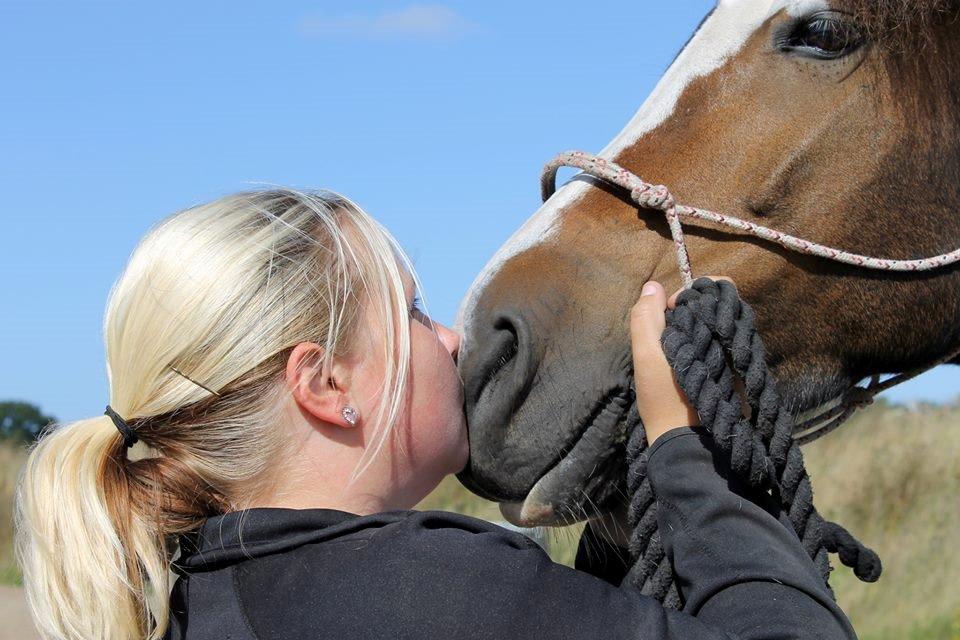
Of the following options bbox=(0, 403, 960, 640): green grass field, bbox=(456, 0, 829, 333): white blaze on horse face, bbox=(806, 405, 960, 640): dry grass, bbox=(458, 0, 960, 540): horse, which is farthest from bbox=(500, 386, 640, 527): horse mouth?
bbox=(806, 405, 960, 640): dry grass

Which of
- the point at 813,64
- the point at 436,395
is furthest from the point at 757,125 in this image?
the point at 436,395

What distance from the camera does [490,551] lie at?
1.25m

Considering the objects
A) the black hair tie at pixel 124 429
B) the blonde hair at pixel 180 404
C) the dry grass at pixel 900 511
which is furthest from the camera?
the dry grass at pixel 900 511

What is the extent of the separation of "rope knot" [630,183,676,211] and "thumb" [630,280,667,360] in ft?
0.90

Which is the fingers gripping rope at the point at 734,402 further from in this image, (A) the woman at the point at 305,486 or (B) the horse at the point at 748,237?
(B) the horse at the point at 748,237

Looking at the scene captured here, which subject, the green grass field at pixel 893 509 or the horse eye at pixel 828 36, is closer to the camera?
the horse eye at pixel 828 36

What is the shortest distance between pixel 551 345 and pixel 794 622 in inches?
27.2

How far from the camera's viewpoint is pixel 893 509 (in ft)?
21.8

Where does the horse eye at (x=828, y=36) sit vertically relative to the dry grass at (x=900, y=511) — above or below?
above

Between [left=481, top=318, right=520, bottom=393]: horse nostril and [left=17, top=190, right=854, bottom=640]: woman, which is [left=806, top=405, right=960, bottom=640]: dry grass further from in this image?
[left=17, top=190, right=854, bottom=640]: woman

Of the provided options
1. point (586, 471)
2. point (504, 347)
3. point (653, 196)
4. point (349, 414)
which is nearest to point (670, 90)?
point (653, 196)

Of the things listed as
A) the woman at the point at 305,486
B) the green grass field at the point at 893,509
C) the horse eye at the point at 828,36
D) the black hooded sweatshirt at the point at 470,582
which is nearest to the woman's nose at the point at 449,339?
the woman at the point at 305,486

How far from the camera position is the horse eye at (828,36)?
6.18 ft

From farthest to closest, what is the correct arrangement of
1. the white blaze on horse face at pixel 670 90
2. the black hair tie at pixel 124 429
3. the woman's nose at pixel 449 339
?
1. the white blaze on horse face at pixel 670 90
2. the woman's nose at pixel 449 339
3. the black hair tie at pixel 124 429
